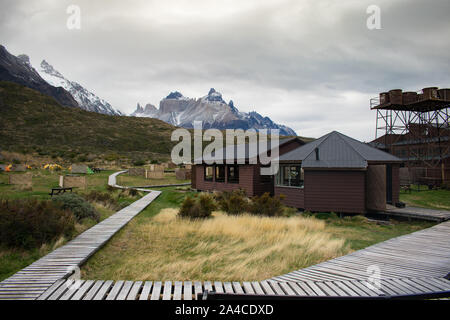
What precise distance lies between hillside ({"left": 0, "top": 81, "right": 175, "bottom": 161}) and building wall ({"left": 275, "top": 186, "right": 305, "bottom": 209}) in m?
34.4

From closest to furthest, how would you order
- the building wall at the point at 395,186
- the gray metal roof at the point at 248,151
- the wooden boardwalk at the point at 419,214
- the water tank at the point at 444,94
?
the wooden boardwalk at the point at 419,214 → the building wall at the point at 395,186 → the gray metal roof at the point at 248,151 → the water tank at the point at 444,94

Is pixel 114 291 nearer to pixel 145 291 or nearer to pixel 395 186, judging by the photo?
pixel 145 291

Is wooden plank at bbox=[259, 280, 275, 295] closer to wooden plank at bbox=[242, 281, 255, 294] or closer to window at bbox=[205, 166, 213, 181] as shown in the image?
wooden plank at bbox=[242, 281, 255, 294]

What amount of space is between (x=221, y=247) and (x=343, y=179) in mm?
8934

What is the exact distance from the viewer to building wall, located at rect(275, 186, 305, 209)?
15.4 metres

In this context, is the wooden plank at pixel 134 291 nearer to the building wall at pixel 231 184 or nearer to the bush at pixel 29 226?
the bush at pixel 29 226

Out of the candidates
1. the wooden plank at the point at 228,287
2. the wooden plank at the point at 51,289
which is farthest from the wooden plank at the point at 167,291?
the wooden plank at the point at 51,289

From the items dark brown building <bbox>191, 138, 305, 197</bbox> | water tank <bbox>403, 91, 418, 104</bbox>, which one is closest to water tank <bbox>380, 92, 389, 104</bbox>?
water tank <bbox>403, 91, 418, 104</bbox>

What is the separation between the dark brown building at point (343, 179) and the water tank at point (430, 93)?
14.9 metres

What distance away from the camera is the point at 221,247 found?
8.33 m

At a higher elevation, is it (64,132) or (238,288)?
(64,132)

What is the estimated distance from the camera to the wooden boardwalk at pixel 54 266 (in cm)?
466

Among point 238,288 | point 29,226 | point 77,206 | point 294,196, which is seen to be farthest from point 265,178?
point 238,288
